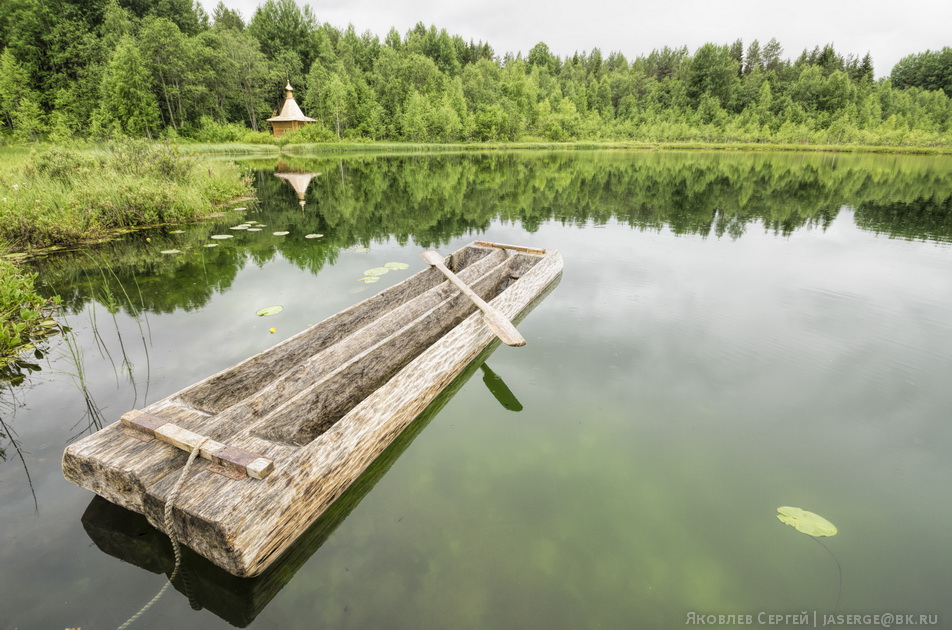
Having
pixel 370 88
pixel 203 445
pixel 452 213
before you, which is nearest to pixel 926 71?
pixel 370 88

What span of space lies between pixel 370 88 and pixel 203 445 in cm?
4982

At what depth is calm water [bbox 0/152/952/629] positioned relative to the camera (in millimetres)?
1949

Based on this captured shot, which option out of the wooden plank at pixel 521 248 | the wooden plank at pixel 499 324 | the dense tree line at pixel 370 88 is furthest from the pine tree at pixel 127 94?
the wooden plank at pixel 499 324

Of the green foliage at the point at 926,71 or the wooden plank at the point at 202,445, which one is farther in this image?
the green foliage at the point at 926,71

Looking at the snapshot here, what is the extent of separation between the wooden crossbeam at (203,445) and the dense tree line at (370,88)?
2652cm

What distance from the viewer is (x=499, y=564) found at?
→ 6.88 ft

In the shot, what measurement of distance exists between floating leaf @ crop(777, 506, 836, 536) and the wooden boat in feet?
7.97

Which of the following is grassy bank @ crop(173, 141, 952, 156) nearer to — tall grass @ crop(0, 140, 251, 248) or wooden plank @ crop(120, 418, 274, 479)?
tall grass @ crop(0, 140, 251, 248)

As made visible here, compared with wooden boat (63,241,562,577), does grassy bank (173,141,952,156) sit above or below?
above

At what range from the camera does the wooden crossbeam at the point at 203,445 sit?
1.89 meters

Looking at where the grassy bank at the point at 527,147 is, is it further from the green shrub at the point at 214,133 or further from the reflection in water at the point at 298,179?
the reflection in water at the point at 298,179

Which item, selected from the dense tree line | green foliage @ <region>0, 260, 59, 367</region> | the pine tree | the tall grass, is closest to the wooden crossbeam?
green foliage @ <region>0, 260, 59, 367</region>

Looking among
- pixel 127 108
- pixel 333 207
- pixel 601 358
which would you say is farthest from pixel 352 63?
pixel 601 358

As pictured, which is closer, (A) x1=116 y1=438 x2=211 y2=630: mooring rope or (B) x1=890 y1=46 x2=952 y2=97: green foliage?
(A) x1=116 y1=438 x2=211 y2=630: mooring rope
